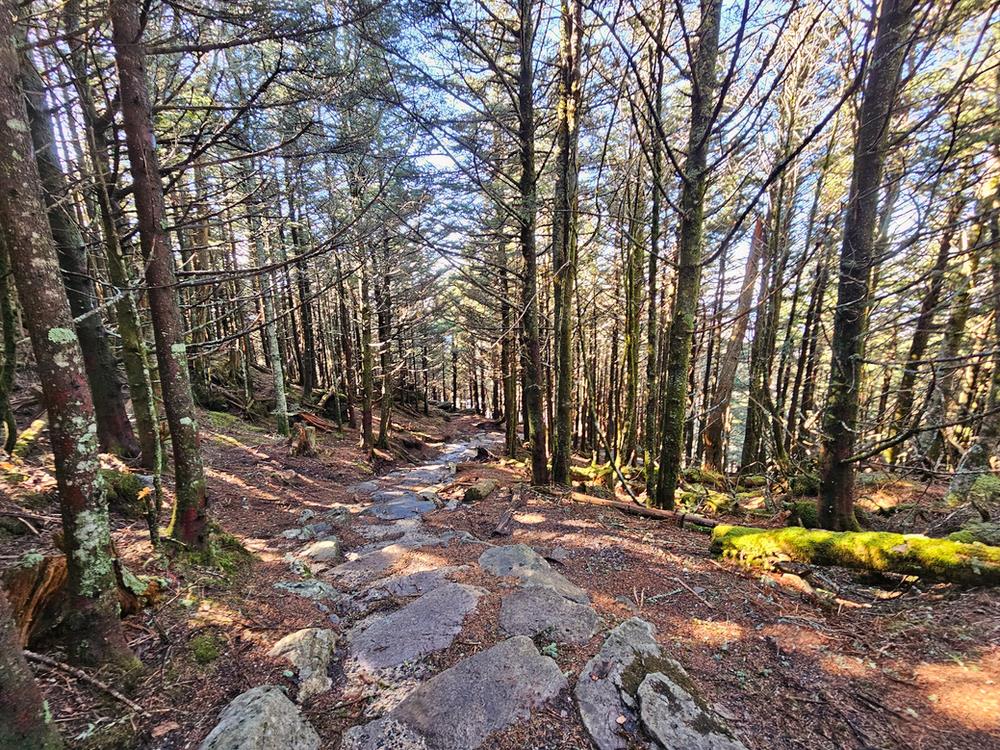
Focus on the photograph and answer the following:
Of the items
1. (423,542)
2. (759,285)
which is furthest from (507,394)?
(423,542)

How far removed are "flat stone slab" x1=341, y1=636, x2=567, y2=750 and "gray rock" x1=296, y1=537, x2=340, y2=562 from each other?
324 centimetres

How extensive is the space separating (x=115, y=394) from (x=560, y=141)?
8.79 metres

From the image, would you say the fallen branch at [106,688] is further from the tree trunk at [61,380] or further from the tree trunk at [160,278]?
the tree trunk at [160,278]

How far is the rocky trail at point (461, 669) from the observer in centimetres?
236

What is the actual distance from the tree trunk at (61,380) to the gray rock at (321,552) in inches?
113

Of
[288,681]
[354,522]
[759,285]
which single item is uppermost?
[759,285]

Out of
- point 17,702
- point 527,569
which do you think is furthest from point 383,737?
point 527,569

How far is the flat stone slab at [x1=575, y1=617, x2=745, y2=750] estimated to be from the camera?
2.30 metres

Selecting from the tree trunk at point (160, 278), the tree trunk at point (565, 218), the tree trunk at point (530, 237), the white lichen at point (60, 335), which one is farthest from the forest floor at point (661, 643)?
the tree trunk at point (565, 218)

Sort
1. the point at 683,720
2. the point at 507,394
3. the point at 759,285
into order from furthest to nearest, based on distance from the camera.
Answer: the point at 507,394
the point at 759,285
the point at 683,720

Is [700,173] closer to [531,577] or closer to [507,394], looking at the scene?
[531,577]

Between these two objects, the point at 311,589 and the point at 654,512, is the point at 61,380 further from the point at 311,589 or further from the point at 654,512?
the point at 654,512

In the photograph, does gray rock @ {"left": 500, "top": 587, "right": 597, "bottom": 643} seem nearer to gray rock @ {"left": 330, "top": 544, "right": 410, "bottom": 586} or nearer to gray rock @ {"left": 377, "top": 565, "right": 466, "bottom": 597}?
gray rock @ {"left": 377, "top": 565, "right": 466, "bottom": 597}

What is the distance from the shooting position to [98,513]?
2.50 meters
